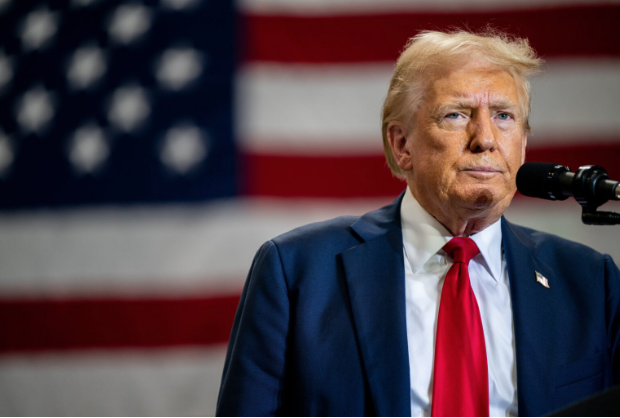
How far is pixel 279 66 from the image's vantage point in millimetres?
2621

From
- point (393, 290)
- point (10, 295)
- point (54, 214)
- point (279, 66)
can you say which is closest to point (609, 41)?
point (279, 66)

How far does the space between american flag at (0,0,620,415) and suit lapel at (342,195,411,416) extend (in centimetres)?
100

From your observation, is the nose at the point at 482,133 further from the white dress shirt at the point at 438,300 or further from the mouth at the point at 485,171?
the white dress shirt at the point at 438,300

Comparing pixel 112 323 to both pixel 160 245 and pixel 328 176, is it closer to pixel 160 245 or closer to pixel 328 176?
pixel 160 245

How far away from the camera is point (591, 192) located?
0.98 metres

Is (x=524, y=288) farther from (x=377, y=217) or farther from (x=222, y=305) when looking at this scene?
(x=222, y=305)

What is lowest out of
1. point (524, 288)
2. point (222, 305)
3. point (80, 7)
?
point (222, 305)

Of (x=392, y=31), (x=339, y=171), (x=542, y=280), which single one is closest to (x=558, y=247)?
(x=542, y=280)

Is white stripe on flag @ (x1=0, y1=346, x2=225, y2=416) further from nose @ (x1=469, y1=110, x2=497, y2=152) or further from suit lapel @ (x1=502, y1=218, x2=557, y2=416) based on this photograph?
nose @ (x1=469, y1=110, x2=497, y2=152)

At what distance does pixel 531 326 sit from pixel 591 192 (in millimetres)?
575

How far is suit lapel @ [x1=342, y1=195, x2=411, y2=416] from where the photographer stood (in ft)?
4.47

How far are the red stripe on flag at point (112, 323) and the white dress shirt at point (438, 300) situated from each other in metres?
1.18

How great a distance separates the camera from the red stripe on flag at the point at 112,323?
2543 millimetres

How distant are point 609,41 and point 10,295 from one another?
2592 millimetres
